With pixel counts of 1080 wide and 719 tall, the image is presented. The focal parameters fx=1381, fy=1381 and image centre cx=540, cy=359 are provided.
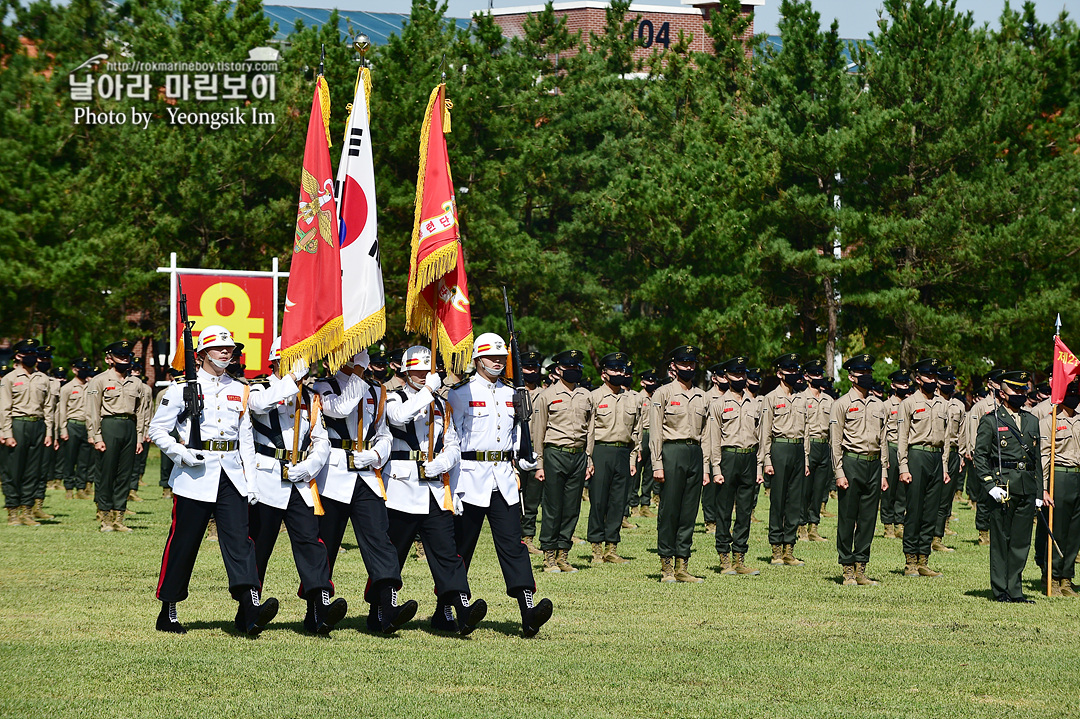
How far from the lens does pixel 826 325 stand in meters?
36.1

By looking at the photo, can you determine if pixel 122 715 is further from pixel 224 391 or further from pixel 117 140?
pixel 117 140

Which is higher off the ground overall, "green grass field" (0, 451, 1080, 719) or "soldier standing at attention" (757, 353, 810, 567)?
"soldier standing at attention" (757, 353, 810, 567)

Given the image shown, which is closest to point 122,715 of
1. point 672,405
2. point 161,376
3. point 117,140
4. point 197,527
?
point 197,527

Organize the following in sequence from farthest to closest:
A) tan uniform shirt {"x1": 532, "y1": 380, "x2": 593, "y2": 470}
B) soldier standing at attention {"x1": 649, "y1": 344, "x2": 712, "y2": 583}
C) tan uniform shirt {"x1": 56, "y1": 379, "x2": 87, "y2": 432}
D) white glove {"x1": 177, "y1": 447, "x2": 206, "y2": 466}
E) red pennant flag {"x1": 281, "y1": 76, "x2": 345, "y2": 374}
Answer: tan uniform shirt {"x1": 56, "y1": 379, "x2": 87, "y2": 432}
tan uniform shirt {"x1": 532, "y1": 380, "x2": 593, "y2": 470}
soldier standing at attention {"x1": 649, "y1": 344, "x2": 712, "y2": 583}
red pennant flag {"x1": 281, "y1": 76, "x2": 345, "y2": 374}
white glove {"x1": 177, "y1": 447, "x2": 206, "y2": 466}

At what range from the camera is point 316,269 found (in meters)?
11.1

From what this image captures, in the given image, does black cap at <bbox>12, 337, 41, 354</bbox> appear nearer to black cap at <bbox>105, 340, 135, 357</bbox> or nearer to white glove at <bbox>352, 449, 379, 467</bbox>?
black cap at <bbox>105, 340, 135, 357</bbox>

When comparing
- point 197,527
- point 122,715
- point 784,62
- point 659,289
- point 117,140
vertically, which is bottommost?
point 122,715

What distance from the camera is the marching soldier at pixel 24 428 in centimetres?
1831

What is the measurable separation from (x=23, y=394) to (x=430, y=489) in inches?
401

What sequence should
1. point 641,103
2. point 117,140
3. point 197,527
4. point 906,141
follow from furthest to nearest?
point 641,103 → point 906,141 → point 117,140 → point 197,527

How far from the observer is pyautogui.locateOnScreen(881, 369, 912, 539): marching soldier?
15.8 m

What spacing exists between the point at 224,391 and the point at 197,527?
40.0 inches

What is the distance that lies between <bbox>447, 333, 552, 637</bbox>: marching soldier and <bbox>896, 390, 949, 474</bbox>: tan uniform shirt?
268 inches

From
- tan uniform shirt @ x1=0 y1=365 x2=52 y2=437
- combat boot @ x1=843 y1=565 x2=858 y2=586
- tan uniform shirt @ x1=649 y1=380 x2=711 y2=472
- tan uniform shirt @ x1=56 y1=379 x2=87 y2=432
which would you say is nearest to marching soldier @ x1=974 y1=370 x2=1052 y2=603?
combat boot @ x1=843 y1=565 x2=858 y2=586
